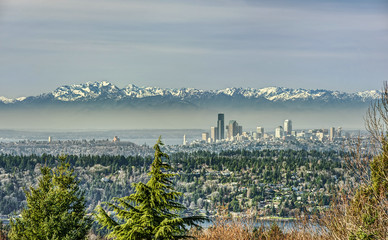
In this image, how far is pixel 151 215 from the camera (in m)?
12.5

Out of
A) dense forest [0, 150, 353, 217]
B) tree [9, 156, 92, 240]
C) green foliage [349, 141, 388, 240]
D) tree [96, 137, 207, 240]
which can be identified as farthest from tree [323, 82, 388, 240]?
dense forest [0, 150, 353, 217]

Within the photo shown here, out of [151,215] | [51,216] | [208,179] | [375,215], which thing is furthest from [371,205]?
[208,179]

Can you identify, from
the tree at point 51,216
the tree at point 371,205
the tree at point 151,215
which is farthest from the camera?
the tree at point 51,216

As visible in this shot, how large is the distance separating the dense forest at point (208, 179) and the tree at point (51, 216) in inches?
4192

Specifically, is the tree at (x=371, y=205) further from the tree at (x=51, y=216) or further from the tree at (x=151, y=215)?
the tree at (x=51, y=216)

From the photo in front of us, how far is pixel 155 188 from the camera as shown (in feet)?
41.7

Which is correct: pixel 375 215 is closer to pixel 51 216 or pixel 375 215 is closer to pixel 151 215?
pixel 151 215

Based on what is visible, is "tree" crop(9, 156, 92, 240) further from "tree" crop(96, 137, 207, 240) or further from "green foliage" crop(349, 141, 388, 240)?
"green foliage" crop(349, 141, 388, 240)

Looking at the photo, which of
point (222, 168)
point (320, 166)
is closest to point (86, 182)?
point (222, 168)

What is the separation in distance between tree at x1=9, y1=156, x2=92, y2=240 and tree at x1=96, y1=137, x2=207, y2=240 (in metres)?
2.31

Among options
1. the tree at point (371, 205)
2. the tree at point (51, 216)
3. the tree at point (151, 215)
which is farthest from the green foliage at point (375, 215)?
the tree at point (51, 216)

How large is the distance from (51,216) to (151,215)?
3.45 metres

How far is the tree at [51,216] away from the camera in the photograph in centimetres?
1448

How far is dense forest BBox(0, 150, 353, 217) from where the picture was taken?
5266 inches
